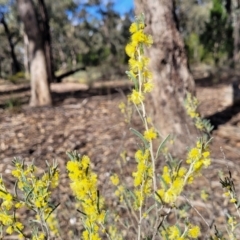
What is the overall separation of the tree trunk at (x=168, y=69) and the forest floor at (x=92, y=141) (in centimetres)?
41

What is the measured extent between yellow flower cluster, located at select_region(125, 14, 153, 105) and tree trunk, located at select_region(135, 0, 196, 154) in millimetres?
2734

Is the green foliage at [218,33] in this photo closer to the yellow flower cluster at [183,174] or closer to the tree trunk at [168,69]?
the tree trunk at [168,69]

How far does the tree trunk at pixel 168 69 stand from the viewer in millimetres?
3777

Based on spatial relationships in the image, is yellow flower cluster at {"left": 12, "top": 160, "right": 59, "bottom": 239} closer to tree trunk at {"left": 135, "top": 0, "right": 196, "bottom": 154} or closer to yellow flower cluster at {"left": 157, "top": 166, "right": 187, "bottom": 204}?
yellow flower cluster at {"left": 157, "top": 166, "right": 187, "bottom": 204}

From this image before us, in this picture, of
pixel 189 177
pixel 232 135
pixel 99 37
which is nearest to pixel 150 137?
pixel 189 177

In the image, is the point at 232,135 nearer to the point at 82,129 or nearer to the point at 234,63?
the point at 82,129

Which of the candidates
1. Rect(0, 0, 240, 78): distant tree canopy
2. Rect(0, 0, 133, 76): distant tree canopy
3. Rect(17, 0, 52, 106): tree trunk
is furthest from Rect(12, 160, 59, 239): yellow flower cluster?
Rect(0, 0, 133, 76): distant tree canopy

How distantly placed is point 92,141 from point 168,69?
1.16 meters

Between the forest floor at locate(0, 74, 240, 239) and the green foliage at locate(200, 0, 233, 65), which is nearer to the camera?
the forest floor at locate(0, 74, 240, 239)

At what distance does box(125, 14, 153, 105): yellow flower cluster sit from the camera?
3.40ft

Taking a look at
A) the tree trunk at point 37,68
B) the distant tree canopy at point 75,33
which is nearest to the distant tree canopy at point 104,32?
the distant tree canopy at point 75,33

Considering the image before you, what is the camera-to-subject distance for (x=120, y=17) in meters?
39.8

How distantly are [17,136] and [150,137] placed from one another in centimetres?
350

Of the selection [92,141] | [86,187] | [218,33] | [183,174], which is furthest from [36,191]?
[218,33]
